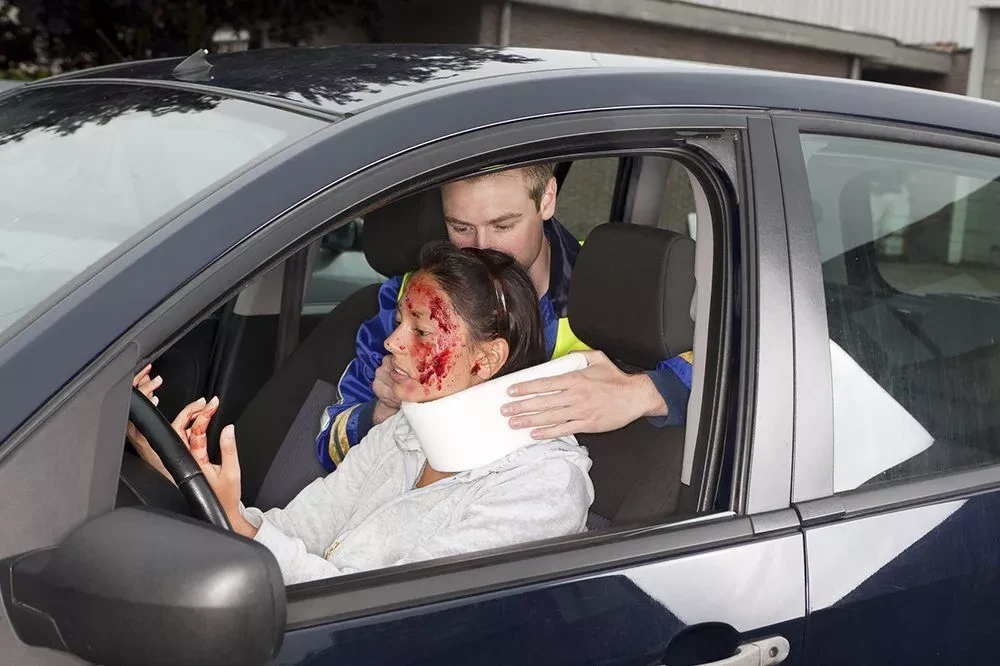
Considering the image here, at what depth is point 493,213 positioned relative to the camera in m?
2.47

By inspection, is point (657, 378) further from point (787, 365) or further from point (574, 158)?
point (574, 158)

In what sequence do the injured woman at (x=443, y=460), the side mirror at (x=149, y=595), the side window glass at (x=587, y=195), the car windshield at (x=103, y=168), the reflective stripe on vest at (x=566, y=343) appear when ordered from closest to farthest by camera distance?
the side mirror at (x=149, y=595)
the car windshield at (x=103, y=168)
the injured woman at (x=443, y=460)
the reflective stripe on vest at (x=566, y=343)
the side window glass at (x=587, y=195)

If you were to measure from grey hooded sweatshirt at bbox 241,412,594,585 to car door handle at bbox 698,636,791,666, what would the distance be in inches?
13.3

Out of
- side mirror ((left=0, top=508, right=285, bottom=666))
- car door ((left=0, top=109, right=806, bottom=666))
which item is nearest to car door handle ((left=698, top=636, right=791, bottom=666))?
car door ((left=0, top=109, right=806, bottom=666))

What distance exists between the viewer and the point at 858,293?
1842 millimetres

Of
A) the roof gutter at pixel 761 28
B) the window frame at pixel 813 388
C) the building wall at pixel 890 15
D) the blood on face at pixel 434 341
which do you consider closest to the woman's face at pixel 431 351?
the blood on face at pixel 434 341

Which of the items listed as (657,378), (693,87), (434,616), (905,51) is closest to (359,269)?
(657,378)

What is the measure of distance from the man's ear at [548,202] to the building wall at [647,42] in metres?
5.41

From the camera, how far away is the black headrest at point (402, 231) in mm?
2660

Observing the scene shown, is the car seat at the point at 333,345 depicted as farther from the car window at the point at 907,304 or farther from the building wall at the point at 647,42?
the building wall at the point at 647,42

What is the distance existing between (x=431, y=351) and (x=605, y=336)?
0.29 metres

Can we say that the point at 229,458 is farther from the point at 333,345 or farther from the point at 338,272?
the point at 338,272

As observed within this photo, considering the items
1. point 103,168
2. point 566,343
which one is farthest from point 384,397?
point 103,168

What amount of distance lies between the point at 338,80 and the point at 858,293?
0.80 m
